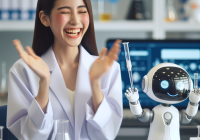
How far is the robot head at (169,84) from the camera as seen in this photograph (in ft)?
2.56

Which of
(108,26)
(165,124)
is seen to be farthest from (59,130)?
(108,26)

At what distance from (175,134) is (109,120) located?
0.24m

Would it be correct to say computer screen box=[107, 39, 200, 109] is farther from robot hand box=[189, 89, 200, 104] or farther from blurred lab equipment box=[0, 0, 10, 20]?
blurred lab equipment box=[0, 0, 10, 20]

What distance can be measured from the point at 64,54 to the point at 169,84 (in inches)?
17.8

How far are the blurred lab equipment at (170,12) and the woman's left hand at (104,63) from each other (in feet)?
4.67

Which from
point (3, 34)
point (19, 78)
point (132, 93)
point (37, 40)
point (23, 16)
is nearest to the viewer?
point (132, 93)

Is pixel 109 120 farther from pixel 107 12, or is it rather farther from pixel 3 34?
pixel 3 34

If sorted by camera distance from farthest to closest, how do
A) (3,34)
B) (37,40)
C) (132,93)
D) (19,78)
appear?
(3,34)
(37,40)
(19,78)
(132,93)

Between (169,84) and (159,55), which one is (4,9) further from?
(169,84)

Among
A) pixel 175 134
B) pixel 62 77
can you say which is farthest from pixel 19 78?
pixel 175 134

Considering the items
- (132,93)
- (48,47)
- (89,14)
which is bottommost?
(132,93)

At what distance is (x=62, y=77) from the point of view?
0.95 metres

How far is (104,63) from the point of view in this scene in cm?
78

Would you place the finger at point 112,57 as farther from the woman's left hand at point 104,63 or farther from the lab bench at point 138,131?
the lab bench at point 138,131
